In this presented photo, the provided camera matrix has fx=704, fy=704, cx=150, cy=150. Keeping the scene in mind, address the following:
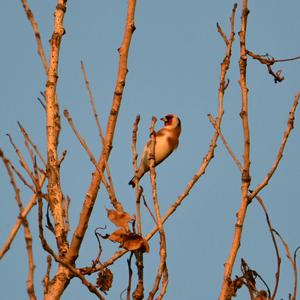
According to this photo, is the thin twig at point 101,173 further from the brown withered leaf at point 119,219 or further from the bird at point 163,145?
the bird at point 163,145

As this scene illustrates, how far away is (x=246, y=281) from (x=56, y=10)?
2137mm

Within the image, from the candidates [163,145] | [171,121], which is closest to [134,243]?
[163,145]

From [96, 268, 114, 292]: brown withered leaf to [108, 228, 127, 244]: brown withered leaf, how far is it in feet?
1.29

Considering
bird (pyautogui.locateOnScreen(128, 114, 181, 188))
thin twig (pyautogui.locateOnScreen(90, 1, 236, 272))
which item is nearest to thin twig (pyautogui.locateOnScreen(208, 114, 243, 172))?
thin twig (pyautogui.locateOnScreen(90, 1, 236, 272))

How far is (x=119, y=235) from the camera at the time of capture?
323cm

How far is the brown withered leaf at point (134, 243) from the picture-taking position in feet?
10.4

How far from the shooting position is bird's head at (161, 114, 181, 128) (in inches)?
365

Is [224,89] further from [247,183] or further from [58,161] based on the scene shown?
[58,161]

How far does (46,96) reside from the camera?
4230 millimetres

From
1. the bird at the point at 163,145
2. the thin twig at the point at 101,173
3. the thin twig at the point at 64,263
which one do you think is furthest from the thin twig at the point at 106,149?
the bird at the point at 163,145

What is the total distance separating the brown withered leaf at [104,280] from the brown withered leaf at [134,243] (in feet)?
1.43

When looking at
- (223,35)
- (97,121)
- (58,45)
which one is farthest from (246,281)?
(58,45)

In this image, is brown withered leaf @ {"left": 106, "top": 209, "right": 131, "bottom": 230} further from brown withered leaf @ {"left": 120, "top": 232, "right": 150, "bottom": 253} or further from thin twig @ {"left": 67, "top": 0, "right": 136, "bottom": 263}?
thin twig @ {"left": 67, "top": 0, "right": 136, "bottom": 263}

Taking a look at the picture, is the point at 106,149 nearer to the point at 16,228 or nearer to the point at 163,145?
the point at 16,228
